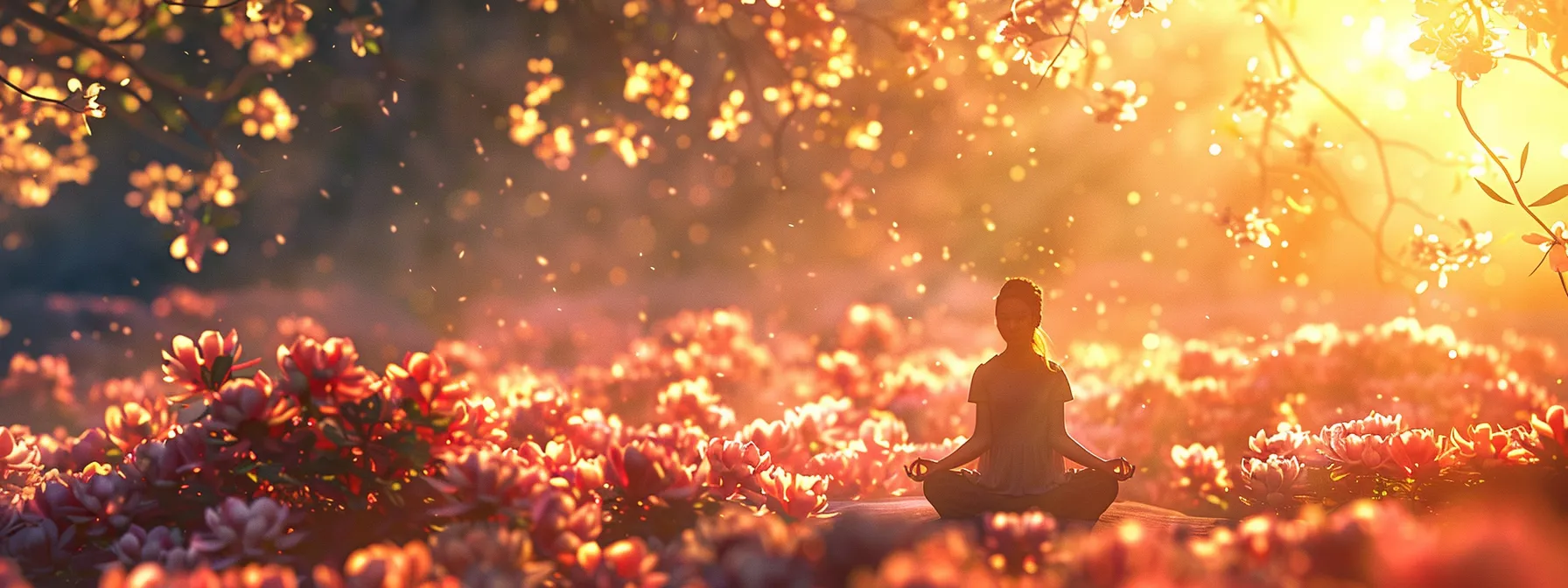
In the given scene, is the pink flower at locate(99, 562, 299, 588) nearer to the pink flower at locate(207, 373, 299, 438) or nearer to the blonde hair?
the pink flower at locate(207, 373, 299, 438)

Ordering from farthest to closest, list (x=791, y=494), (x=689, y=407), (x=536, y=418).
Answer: (x=689, y=407) < (x=536, y=418) < (x=791, y=494)

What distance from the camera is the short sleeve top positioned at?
408cm

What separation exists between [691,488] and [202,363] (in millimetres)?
1783

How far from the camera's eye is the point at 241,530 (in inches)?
116

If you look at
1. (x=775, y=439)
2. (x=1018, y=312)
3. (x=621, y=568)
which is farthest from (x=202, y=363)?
(x=1018, y=312)

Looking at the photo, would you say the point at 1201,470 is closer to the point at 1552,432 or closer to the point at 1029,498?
the point at 1552,432

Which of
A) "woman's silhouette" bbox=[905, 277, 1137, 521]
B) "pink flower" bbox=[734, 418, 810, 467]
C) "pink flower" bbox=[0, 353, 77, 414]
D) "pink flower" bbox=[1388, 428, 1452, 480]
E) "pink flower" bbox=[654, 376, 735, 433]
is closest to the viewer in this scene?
"woman's silhouette" bbox=[905, 277, 1137, 521]

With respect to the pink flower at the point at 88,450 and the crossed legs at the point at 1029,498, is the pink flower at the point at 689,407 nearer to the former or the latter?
the crossed legs at the point at 1029,498

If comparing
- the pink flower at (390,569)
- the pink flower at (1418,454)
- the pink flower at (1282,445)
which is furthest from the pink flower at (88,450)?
the pink flower at (1418,454)

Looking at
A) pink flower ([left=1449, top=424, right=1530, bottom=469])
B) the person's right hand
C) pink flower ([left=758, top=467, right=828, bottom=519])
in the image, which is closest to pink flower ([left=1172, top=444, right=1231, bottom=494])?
pink flower ([left=1449, top=424, right=1530, bottom=469])

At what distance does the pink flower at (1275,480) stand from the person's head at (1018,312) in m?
1.15

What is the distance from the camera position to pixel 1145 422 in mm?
6660

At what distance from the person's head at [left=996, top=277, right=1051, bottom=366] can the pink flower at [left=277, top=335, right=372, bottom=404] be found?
249 cm

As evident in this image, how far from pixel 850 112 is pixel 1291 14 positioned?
3205mm
